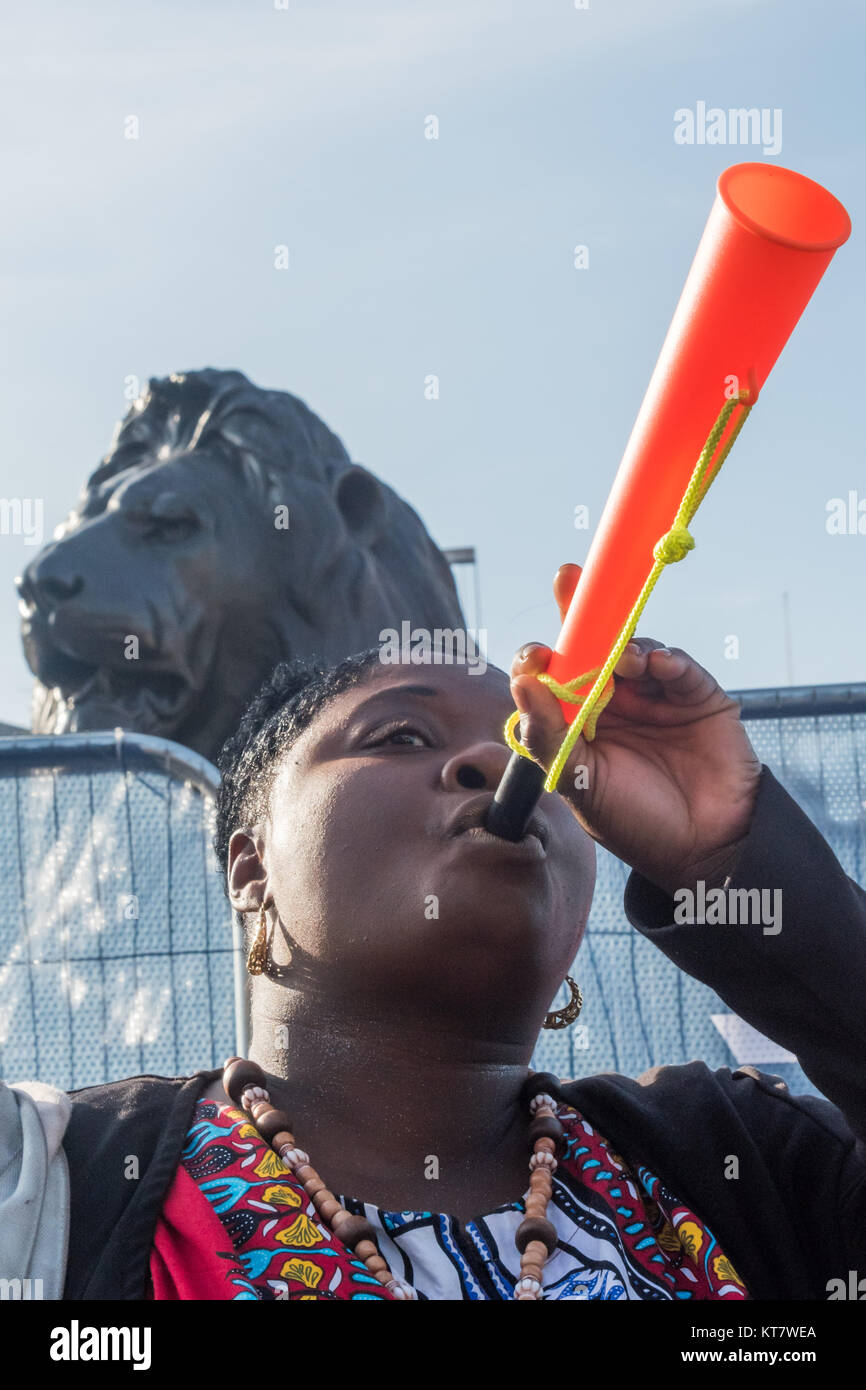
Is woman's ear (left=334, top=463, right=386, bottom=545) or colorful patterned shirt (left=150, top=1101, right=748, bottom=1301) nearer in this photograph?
colorful patterned shirt (left=150, top=1101, right=748, bottom=1301)

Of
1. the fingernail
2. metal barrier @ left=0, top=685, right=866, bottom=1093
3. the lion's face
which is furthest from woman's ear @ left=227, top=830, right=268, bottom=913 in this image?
the lion's face

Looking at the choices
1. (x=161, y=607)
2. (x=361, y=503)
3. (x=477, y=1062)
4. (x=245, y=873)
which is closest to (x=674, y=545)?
(x=477, y=1062)

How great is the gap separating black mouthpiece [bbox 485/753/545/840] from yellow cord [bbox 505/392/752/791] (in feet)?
0.11

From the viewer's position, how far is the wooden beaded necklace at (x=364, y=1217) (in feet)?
5.56

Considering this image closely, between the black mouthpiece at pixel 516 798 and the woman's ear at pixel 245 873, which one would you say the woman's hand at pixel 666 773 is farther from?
the woman's ear at pixel 245 873

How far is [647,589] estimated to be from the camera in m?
1.37

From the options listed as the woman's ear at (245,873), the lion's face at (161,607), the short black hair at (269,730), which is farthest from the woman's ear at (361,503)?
the woman's ear at (245,873)

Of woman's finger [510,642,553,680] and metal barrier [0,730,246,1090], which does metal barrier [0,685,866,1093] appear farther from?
woman's finger [510,642,553,680]

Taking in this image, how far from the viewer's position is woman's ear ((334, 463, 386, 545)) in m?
4.38

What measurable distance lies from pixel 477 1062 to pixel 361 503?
108 inches

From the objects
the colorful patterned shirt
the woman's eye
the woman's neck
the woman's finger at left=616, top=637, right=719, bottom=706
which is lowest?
the colorful patterned shirt

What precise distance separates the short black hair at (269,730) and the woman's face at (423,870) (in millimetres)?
114

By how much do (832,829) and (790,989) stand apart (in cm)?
180
